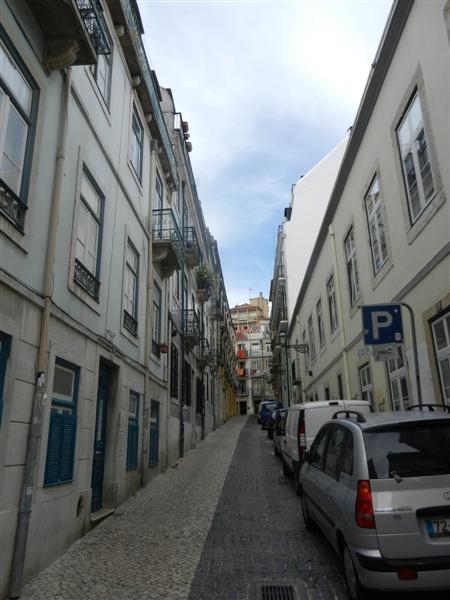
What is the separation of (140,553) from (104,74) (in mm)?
8588

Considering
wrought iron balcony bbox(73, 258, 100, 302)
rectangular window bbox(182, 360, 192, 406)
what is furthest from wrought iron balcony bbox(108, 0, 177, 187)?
rectangular window bbox(182, 360, 192, 406)

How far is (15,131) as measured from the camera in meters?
5.65

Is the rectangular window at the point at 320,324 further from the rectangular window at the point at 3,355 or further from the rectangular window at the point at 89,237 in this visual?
the rectangular window at the point at 3,355

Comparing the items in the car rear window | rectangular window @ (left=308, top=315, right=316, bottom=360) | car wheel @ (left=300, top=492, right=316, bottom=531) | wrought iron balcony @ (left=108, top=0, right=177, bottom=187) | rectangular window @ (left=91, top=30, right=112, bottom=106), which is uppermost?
wrought iron balcony @ (left=108, top=0, right=177, bottom=187)

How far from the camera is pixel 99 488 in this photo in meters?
8.48

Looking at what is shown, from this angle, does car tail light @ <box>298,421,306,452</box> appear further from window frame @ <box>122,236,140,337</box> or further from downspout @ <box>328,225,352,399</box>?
downspout @ <box>328,225,352,399</box>

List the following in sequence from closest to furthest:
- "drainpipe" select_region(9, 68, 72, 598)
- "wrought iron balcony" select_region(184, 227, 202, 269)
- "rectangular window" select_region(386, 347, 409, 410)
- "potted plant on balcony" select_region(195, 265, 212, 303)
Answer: "drainpipe" select_region(9, 68, 72, 598) < "rectangular window" select_region(386, 347, 409, 410) < "wrought iron balcony" select_region(184, 227, 202, 269) < "potted plant on balcony" select_region(195, 265, 212, 303)

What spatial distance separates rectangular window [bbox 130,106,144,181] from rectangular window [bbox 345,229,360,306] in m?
6.41

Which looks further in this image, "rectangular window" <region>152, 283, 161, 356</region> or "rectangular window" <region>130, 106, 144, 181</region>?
"rectangular window" <region>152, 283, 161, 356</region>

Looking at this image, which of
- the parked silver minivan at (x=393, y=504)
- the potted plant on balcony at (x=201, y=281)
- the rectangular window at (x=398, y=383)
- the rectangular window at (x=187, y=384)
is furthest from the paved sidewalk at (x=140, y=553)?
the potted plant on balcony at (x=201, y=281)

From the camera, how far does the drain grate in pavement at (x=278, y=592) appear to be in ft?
14.6

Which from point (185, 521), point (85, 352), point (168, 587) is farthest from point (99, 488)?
point (168, 587)

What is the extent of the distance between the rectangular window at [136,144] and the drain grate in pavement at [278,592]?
9.15 meters

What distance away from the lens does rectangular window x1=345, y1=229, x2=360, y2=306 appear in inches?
547
